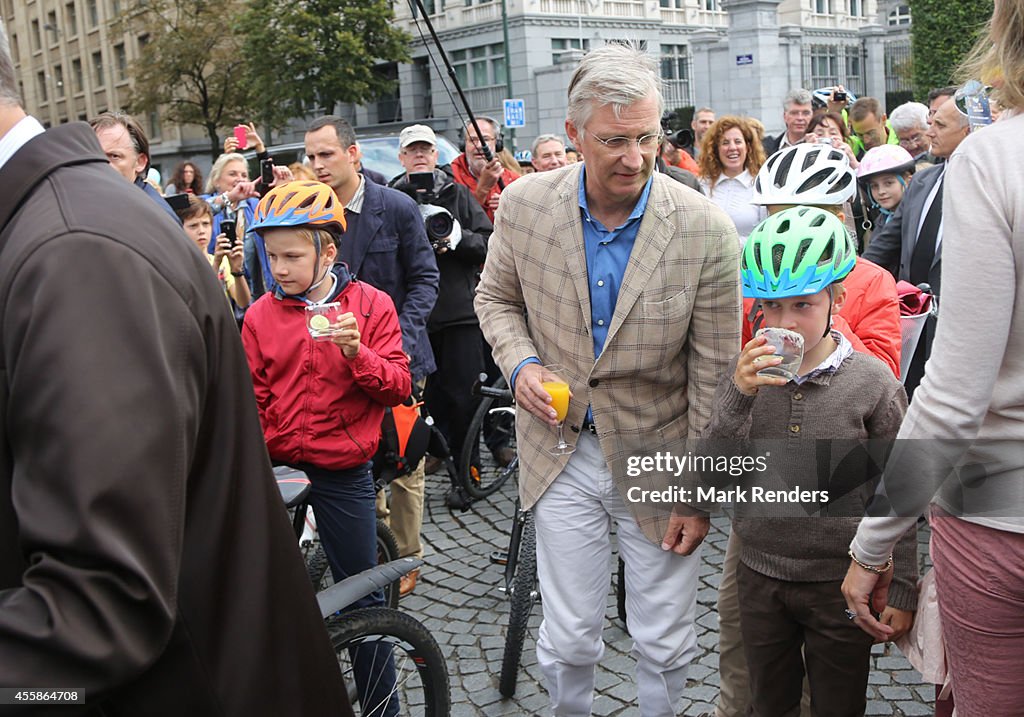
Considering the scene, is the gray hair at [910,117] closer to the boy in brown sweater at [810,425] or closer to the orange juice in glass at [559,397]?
the boy in brown sweater at [810,425]

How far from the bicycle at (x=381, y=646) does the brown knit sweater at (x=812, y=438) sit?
1.08m

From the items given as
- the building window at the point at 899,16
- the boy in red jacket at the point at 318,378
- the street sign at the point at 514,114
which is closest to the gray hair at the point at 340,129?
the boy in red jacket at the point at 318,378

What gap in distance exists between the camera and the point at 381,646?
10.2 feet

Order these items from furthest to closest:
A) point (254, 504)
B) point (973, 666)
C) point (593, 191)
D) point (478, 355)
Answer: point (478, 355) < point (593, 191) < point (973, 666) < point (254, 504)

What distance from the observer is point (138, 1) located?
39156mm

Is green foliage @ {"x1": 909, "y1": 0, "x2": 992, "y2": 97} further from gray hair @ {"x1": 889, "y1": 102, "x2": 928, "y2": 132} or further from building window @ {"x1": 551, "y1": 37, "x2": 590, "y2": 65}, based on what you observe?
gray hair @ {"x1": 889, "y1": 102, "x2": 928, "y2": 132}

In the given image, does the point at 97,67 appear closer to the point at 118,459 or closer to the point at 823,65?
the point at 823,65

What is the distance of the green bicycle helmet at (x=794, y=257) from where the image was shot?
102 inches

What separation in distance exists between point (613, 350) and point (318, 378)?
3.73 feet

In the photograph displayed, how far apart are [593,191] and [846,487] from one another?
1103mm

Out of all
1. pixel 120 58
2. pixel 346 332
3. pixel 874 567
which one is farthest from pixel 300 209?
pixel 120 58

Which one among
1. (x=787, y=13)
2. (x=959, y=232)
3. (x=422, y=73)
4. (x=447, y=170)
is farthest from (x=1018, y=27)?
(x=787, y=13)

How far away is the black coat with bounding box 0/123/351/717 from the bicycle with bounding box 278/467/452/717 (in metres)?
1.39

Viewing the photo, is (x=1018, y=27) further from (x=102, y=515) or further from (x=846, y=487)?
(x=102, y=515)
